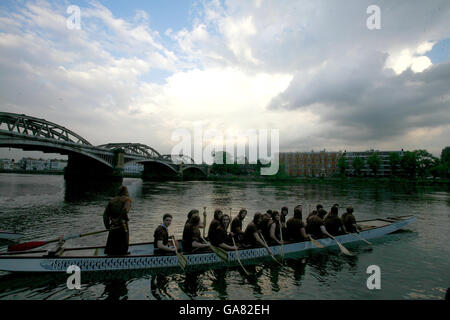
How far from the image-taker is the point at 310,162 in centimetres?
14800

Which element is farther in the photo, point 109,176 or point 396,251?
point 109,176

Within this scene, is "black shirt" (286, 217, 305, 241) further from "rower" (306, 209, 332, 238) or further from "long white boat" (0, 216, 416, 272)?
"rower" (306, 209, 332, 238)

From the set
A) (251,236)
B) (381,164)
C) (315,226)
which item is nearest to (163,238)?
(251,236)

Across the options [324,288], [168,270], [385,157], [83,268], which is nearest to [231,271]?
[168,270]

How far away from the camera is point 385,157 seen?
476 feet

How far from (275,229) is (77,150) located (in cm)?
4952

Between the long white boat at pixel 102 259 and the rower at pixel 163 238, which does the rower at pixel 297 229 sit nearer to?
the long white boat at pixel 102 259

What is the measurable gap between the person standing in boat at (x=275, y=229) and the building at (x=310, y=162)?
450ft

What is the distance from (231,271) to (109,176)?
6431 cm

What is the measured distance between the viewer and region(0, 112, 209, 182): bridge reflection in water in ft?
126

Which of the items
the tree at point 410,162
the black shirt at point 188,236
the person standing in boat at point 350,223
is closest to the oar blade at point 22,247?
the black shirt at point 188,236

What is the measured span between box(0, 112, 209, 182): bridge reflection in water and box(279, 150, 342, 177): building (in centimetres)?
7335
